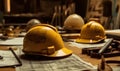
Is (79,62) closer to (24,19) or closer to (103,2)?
(103,2)

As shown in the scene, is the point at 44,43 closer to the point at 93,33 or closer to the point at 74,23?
the point at 93,33

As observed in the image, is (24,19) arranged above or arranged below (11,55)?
below

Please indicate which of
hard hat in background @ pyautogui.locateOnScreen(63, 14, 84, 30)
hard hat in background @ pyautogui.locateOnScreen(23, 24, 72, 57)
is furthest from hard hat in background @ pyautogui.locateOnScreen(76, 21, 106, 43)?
hard hat in background @ pyautogui.locateOnScreen(63, 14, 84, 30)

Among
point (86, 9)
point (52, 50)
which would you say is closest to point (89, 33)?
point (52, 50)

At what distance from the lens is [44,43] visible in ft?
7.04

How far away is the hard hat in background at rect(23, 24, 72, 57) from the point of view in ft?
7.00

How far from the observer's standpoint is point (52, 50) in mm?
2137

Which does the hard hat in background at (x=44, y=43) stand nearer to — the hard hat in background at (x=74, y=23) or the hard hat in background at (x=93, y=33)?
the hard hat in background at (x=93, y=33)

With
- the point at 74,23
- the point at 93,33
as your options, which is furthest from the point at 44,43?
the point at 74,23

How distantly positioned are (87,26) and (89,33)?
92 mm

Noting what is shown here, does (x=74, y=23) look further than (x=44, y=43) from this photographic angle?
Yes

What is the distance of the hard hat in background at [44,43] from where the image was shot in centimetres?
213

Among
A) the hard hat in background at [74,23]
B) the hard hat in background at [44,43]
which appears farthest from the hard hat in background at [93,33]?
the hard hat in background at [74,23]

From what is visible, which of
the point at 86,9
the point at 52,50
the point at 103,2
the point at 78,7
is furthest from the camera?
the point at 78,7
